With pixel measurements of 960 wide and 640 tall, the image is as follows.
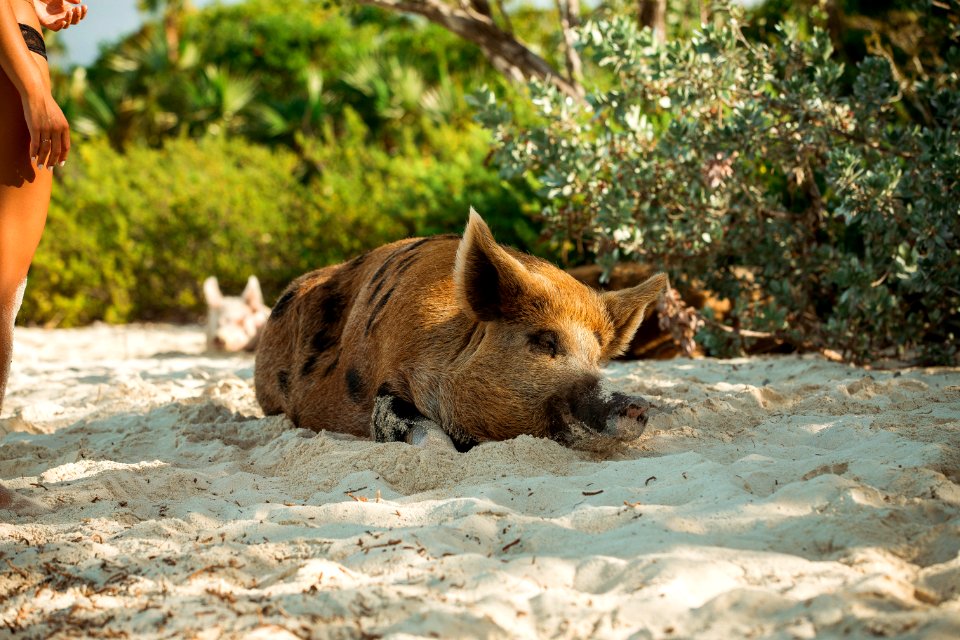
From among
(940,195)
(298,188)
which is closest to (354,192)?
(298,188)

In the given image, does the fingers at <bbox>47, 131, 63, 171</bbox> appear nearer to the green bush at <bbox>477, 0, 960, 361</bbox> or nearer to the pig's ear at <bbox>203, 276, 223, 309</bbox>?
the green bush at <bbox>477, 0, 960, 361</bbox>

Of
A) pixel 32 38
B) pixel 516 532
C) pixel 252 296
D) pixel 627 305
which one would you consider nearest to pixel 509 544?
pixel 516 532

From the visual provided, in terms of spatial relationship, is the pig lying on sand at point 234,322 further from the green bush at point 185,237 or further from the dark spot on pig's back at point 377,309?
the dark spot on pig's back at point 377,309

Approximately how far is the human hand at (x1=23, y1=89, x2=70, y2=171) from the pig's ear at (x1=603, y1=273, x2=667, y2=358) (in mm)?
2410

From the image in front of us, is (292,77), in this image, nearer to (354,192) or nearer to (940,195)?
(354,192)

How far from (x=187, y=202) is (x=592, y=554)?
11.2 metres

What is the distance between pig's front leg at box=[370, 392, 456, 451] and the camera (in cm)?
404

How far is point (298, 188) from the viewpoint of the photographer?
13.0m

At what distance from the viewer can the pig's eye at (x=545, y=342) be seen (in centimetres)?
407

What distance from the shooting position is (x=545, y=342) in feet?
13.4

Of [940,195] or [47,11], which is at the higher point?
[47,11]

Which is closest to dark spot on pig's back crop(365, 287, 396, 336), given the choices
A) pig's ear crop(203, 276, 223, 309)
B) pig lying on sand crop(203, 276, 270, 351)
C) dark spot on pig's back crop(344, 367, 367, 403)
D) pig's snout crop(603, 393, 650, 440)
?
dark spot on pig's back crop(344, 367, 367, 403)

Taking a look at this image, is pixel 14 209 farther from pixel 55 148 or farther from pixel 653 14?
pixel 653 14

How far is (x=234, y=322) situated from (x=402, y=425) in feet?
19.2
